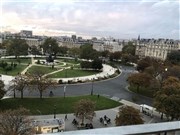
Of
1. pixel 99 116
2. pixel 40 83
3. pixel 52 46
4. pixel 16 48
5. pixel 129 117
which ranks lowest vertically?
pixel 99 116

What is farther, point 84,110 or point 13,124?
point 84,110

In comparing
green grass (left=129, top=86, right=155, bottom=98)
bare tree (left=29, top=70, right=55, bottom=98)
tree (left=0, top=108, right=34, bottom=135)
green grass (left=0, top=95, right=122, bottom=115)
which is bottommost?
green grass (left=129, top=86, right=155, bottom=98)

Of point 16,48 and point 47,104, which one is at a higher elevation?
point 16,48

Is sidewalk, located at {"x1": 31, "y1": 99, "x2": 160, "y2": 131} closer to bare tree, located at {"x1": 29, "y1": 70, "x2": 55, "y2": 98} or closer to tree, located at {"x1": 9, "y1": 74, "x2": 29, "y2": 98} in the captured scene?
bare tree, located at {"x1": 29, "y1": 70, "x2": 55, "y2": 98}

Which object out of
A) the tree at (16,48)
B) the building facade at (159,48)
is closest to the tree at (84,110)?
the tree at (16,48)

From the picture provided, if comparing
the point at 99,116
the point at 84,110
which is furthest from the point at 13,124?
the point at 99,116

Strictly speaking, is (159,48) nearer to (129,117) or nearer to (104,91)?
(104,91)

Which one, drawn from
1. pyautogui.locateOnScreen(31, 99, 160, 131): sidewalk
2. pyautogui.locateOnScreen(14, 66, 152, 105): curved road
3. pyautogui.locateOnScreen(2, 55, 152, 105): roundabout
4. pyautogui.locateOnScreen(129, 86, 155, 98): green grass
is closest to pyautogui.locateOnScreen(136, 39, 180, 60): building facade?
pyautogui.locateOnScreen(2, 55, 152, 105): roundabout

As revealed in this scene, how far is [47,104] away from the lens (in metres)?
25.4

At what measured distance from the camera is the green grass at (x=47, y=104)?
2366 cm

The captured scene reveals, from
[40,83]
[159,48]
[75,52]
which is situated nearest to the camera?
[40,83]

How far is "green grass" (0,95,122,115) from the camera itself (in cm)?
2366

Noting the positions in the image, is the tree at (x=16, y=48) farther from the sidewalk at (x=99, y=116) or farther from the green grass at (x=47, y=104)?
the sidewalk at (x=99, y=116)

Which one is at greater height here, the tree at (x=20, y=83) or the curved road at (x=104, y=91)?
the tree at (x=20, y=83)
